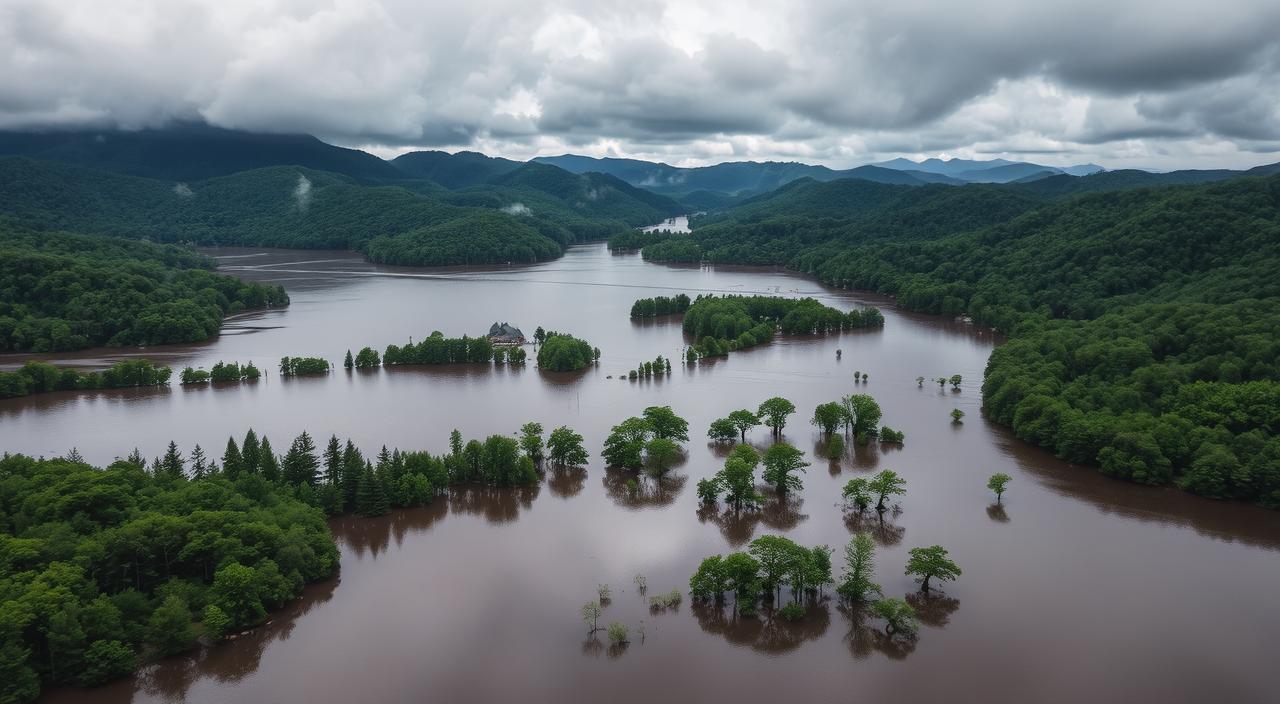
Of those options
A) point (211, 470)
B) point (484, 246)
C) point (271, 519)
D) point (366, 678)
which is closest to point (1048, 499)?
point (366, 678)

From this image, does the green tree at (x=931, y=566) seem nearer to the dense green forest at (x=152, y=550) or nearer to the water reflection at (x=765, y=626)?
the water reflection at (x=765, y=626)

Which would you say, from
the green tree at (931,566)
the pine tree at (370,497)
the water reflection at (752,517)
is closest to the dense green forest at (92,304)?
the pine tree at (370,497)

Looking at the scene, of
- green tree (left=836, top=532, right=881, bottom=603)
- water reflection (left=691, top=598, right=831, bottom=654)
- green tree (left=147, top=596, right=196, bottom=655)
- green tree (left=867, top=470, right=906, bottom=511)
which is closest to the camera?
green tree (left=147, top=596, right=196, bottom=655)

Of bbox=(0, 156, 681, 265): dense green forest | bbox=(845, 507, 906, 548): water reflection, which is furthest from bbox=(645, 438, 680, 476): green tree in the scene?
bbox=(0, 156, 681, 265): dense green forest

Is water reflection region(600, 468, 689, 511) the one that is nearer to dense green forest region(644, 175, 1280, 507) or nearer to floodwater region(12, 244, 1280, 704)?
floodwater region(12, 244, 1280, 704)

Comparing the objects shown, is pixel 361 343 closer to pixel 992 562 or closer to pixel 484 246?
pixel 992 562
